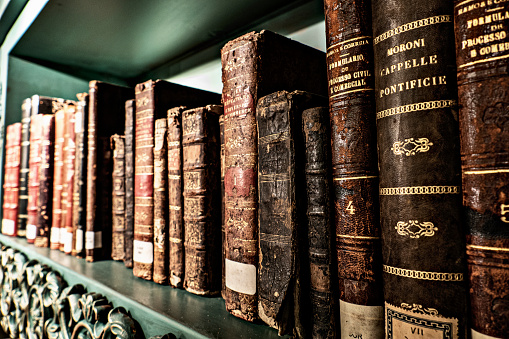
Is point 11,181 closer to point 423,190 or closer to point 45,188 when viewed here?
point 45,188

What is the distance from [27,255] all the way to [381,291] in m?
1.10

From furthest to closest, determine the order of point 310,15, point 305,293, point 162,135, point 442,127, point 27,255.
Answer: point 27,255
point 310,15
point 162,135
point 305,293
point 442,127

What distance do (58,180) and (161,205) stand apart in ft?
1.81

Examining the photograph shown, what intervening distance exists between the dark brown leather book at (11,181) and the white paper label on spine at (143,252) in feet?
2.65

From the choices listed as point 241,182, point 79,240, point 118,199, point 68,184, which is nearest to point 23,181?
point 68,184

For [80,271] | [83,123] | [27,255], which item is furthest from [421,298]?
[27,255]

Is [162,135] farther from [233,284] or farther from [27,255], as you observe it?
[27,255]

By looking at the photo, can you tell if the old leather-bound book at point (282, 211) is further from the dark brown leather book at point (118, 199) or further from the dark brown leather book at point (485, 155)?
the dark brown leather book at point (118, 199)

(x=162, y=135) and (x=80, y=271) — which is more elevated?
(x=162, y=135)

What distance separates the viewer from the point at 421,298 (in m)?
0.34

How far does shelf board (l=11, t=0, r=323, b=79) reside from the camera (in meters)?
0.92

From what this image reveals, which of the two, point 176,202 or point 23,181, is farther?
point 23,181

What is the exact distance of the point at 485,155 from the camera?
0.31m

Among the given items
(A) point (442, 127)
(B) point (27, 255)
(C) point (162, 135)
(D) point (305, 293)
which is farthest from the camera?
(B) point (27, 255)
